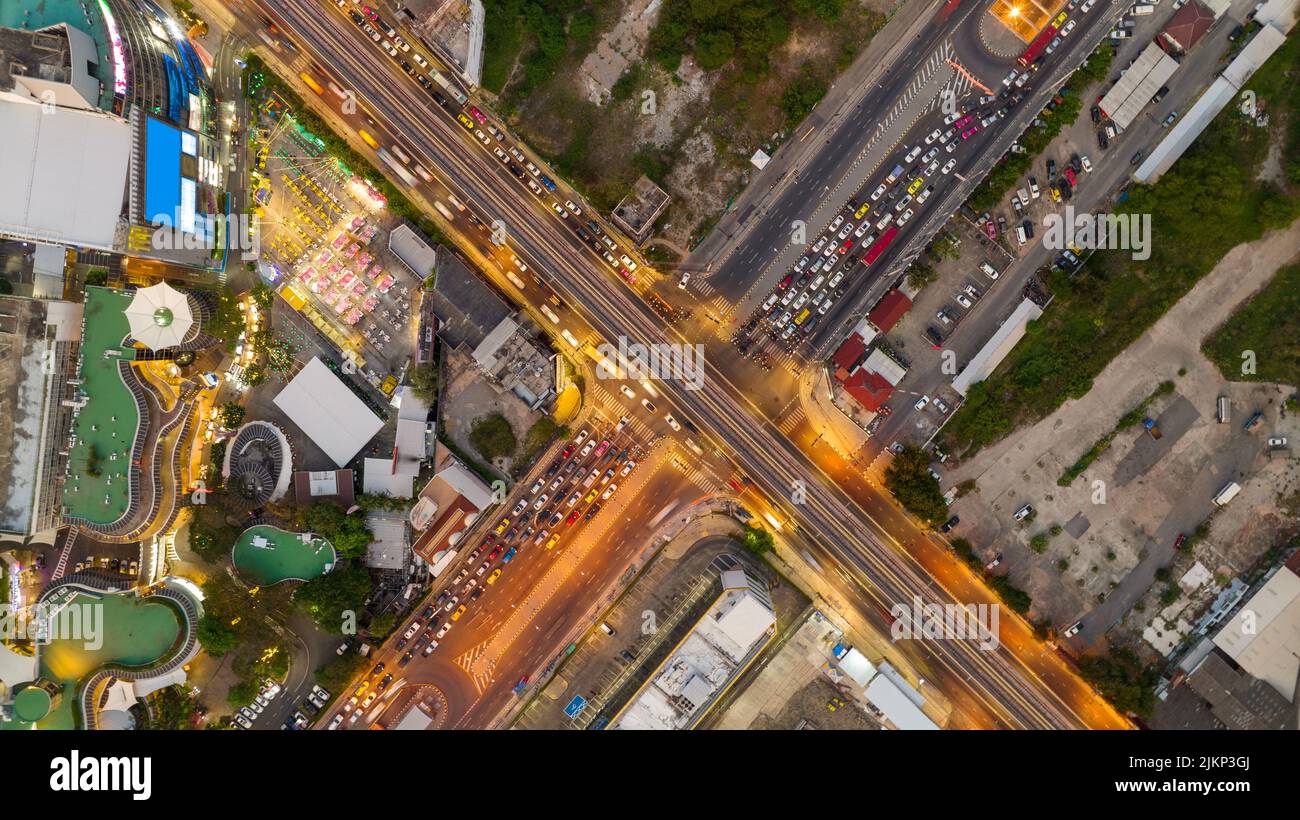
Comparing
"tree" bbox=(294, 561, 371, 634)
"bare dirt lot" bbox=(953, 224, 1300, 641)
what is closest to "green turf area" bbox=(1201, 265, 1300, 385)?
"bare dirt lot" bbox=(953, 224, 1300, 641)

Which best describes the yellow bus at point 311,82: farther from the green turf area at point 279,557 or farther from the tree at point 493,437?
the green turf area at point 279,557

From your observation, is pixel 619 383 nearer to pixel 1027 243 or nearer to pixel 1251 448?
pixel 1027 243

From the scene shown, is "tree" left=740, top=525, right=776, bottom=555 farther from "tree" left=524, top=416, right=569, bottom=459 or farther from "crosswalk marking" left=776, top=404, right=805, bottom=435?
"tree" left=524, top=416, right=569, bottom=459

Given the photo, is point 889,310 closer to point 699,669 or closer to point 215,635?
point 699,669

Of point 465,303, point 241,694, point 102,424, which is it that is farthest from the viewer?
point 465,303

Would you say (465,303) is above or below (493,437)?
above

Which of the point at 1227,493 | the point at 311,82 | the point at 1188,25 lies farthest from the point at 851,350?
the point at 311,82
